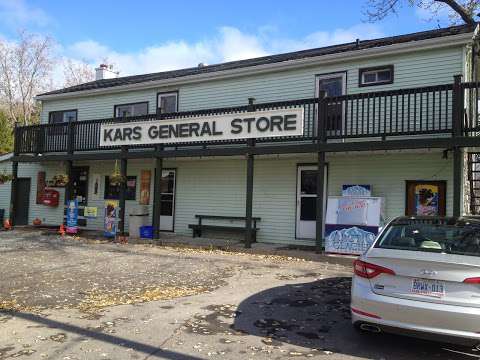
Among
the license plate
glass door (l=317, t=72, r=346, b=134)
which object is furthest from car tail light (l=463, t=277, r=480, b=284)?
glass door (l=317, t=72, r=346, b=134)

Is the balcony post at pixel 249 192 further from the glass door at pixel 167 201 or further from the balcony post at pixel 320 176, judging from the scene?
the glass door at pixel 167 201

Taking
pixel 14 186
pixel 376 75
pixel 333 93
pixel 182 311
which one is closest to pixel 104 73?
pixel 14 186

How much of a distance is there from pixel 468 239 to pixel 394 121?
7170 mm

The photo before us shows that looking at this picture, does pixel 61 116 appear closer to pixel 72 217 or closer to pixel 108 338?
pixel 72 217

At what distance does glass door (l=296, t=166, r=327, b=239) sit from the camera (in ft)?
46.6

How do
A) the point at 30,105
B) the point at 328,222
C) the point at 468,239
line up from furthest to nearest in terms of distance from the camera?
the point at 30,105, the point at 328,222, the point at 468,239

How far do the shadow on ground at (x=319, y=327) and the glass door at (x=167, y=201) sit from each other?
873 centimetres

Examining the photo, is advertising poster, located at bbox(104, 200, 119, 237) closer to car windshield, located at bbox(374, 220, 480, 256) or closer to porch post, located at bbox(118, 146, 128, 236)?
porch post, located at bbox(118, 146, 128, 236)

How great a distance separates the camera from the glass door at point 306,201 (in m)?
14.2

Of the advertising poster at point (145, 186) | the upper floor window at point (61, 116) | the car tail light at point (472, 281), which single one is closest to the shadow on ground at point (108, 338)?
the car tail light at point (472, 281)

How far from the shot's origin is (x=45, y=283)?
28.6ft

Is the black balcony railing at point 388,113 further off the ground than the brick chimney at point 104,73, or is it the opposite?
the brick chimney at point 104,73

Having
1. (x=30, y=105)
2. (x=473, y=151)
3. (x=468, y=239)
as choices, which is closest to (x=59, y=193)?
(x=473, y=151)

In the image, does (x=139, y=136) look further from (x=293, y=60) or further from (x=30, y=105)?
(x=30, y=105)
